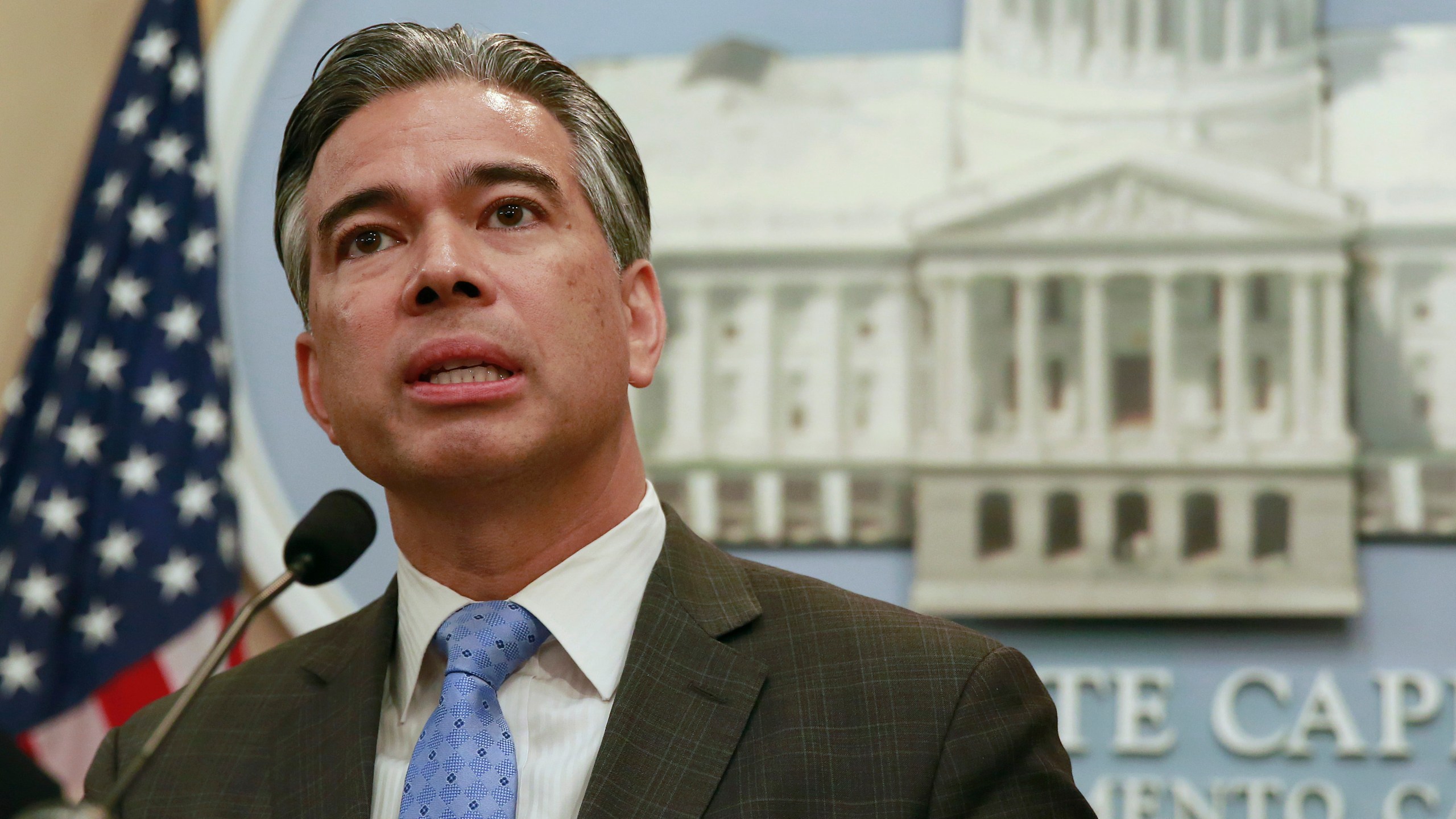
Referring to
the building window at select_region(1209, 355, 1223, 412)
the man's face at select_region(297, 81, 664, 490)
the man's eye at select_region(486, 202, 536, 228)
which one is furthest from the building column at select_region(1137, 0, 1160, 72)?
the man's eye at select_region(486, 202, 536, 228)

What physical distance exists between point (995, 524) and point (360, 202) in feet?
7.09

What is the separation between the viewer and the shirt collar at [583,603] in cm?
155

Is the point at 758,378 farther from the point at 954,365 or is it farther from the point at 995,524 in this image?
the point at 995,524

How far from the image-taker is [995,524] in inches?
134

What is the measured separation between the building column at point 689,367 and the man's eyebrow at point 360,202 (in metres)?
2.00

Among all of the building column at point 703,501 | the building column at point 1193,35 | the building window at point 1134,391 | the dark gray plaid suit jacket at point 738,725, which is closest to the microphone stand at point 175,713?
the dark gray plaid suit jacket at point 738,725

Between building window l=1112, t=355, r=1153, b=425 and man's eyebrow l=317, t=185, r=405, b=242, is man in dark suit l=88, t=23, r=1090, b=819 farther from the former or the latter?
building window l=1112, t=355, r=1153, b=425

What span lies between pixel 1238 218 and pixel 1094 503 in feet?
2.48

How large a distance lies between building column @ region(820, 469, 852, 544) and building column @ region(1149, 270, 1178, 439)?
740 millimetres

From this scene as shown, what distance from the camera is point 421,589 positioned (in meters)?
1.63

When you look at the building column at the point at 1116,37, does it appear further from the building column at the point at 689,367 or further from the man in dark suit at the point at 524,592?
the man in dark suit at the point at 524,592

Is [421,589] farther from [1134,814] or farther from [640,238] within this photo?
[1134,814]

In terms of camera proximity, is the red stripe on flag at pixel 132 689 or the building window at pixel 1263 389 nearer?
the building window at pixel 1263 389

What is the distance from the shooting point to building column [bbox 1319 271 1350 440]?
3.28 metres
